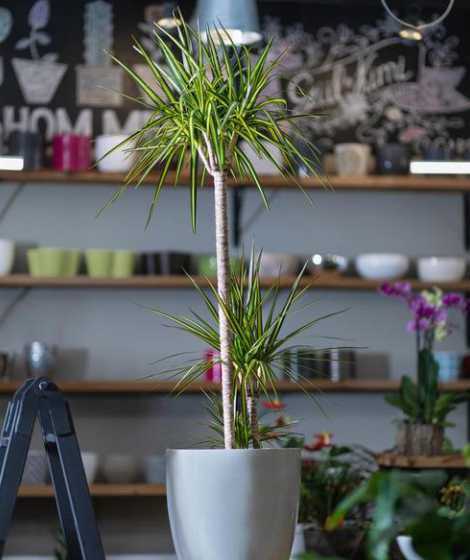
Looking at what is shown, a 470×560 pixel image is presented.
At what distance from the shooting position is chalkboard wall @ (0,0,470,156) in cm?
544

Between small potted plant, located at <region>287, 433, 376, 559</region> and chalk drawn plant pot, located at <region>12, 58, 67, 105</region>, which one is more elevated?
chalk drawn plant pot, located at <region>12, 58, 67, 105</region>

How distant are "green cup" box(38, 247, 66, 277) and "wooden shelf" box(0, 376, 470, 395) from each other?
492 mm

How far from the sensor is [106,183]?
5.18 m

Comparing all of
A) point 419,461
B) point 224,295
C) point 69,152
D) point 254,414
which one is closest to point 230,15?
point 419,461

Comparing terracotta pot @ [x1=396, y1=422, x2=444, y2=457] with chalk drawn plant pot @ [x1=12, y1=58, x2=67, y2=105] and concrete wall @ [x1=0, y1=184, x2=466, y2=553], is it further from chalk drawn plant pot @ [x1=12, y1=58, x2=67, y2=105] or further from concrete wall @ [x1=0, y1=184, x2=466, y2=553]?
chalk drawn plant pot @ [x1=12, y1=58, x2=67, y2=105]

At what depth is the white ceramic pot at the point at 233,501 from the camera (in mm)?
1813

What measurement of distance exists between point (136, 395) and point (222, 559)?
357 centimetres

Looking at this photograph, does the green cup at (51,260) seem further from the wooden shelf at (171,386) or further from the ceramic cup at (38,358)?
the wooden shelf at (171,386)

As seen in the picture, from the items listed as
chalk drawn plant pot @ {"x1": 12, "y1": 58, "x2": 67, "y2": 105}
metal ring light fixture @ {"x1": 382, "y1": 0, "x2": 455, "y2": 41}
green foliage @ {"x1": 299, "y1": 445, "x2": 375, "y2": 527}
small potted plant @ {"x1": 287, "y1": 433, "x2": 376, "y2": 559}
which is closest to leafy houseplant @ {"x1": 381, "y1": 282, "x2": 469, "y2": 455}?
small potted plant @ {"x1": 287, "y1": 433, "x2": 376, "y2": 559}

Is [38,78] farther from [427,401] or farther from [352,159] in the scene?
[427,401]

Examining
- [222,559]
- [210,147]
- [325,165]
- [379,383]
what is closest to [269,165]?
[325,165]

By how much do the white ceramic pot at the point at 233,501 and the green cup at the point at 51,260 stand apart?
3.32 metres

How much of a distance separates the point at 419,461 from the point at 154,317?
205cm

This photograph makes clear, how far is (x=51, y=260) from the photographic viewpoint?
5.06 metres
